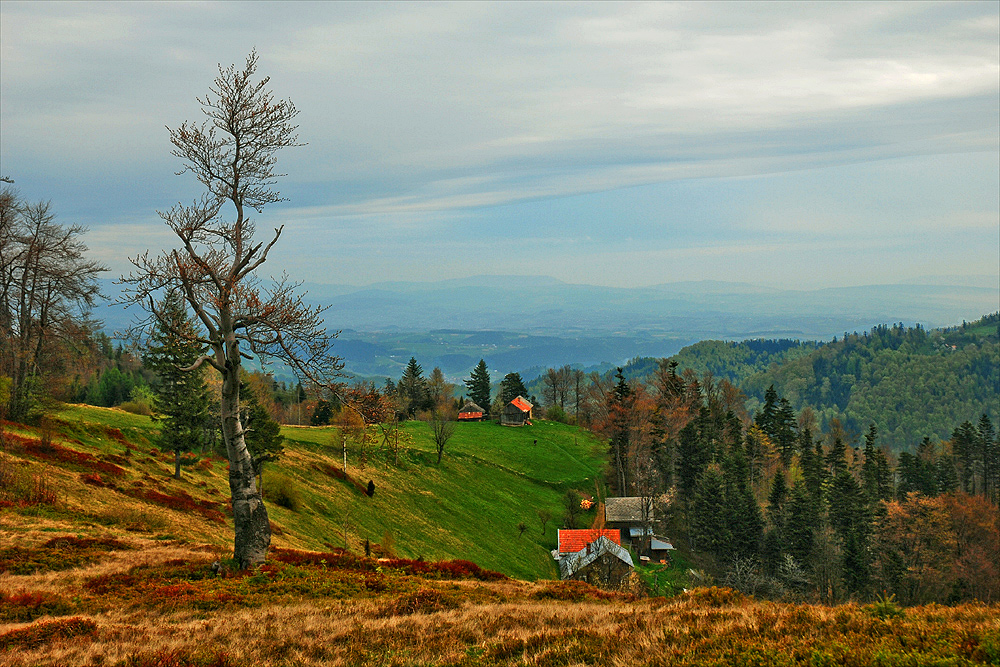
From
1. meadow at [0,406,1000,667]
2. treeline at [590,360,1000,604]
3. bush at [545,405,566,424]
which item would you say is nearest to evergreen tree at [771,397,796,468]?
treeline at [590,360,1000,604]

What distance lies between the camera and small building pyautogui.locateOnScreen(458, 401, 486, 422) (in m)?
108

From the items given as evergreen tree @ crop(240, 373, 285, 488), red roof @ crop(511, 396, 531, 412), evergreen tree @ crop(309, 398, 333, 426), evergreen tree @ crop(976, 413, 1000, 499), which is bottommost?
evergreen tree @ crop(976, 413, 1000, 499)

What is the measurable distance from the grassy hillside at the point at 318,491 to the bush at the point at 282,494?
6 centimetres

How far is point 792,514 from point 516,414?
53.0 metres

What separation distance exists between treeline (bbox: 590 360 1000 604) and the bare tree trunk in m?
44.6

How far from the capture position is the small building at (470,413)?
356 ft

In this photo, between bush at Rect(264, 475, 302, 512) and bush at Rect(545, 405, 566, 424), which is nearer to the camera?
bush at Rect(264, 475, 302, 512)

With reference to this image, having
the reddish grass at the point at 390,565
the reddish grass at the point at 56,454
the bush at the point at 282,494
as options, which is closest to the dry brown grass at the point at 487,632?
the reddish grass at the point at 390,565

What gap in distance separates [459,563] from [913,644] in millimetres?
14056

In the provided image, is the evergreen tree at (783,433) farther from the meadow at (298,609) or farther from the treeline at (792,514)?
the meadow at (298,609)

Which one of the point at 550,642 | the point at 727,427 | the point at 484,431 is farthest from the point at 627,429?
the point at 550,642

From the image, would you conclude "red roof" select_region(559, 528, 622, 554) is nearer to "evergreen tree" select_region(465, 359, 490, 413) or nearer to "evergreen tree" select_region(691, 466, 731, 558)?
"evergreen tree" select_region(691, 466, 731, 558)

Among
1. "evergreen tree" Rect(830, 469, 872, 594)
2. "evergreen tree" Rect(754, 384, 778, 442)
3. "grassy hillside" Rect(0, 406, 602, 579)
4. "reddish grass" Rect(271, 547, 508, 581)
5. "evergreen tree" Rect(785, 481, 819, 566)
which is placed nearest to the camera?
"reddish grass" Rect(271, 547, 508, 581)

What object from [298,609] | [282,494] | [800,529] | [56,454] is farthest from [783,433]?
[298,609]
